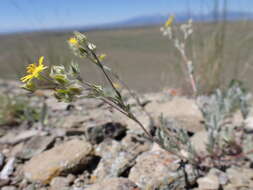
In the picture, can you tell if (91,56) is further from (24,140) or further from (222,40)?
(222,40)

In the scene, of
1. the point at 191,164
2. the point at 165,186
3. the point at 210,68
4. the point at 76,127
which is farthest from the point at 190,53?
the point at 165,186

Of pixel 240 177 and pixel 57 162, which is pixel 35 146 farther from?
pixel 240 177

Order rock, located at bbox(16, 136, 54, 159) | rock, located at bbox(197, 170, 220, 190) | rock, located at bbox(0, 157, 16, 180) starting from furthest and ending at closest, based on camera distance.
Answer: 1. rock, located at bbox(16, 136, 54, 159)
2. rock, located at bbox(0, 157, 16, 180)
3. rock, located at bbox(197, 170, 220, 190)

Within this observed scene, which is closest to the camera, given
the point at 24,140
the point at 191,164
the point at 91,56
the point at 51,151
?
the point at 91,56

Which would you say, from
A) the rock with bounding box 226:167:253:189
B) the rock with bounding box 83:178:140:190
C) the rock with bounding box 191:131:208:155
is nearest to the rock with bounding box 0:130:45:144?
the rock with bounding box 83:178:140:190

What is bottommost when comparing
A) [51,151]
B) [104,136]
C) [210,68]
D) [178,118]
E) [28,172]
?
[28,172]

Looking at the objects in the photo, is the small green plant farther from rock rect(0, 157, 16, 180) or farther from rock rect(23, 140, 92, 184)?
rock rect(0, 157, 16, 180)
